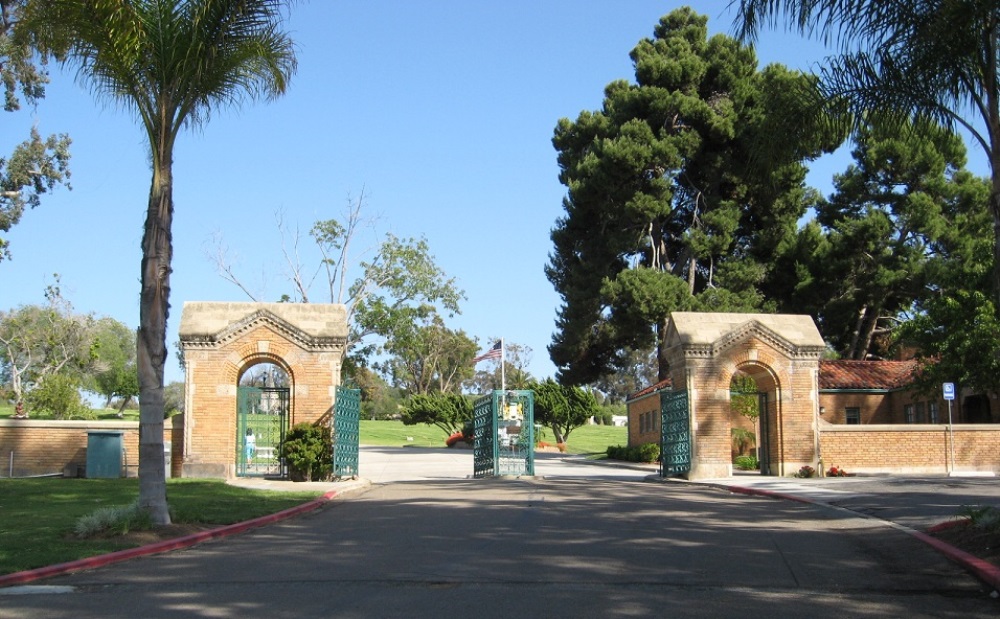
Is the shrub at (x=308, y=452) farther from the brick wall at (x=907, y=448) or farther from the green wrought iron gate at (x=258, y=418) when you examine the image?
the brick wall at (x=907, y=448)

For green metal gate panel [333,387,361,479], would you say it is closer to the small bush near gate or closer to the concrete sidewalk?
the concrete sidewalk

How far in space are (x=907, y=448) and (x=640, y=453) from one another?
15.0m

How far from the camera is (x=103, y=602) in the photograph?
8.96 m

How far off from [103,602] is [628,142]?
129ft

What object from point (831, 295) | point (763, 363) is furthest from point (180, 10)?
point (831, 295)

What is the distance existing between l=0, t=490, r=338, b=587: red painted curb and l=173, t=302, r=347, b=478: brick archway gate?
983cm

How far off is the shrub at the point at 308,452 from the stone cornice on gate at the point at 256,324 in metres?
2.55

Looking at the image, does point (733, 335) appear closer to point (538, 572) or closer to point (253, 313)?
point (253, 313)

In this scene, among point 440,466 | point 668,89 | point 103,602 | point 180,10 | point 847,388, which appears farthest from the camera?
point 668,89

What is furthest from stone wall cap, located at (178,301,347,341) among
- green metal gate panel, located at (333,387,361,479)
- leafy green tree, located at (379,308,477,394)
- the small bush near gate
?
leafy green tree, located at (379,308,477,394)

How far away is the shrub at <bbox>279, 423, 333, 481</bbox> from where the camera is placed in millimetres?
25438

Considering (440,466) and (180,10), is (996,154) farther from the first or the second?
(440,466)

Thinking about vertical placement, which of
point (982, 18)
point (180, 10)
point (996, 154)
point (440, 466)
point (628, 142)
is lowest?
point (440, 466)

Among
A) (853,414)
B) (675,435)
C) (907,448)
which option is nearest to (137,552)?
(675,435)
